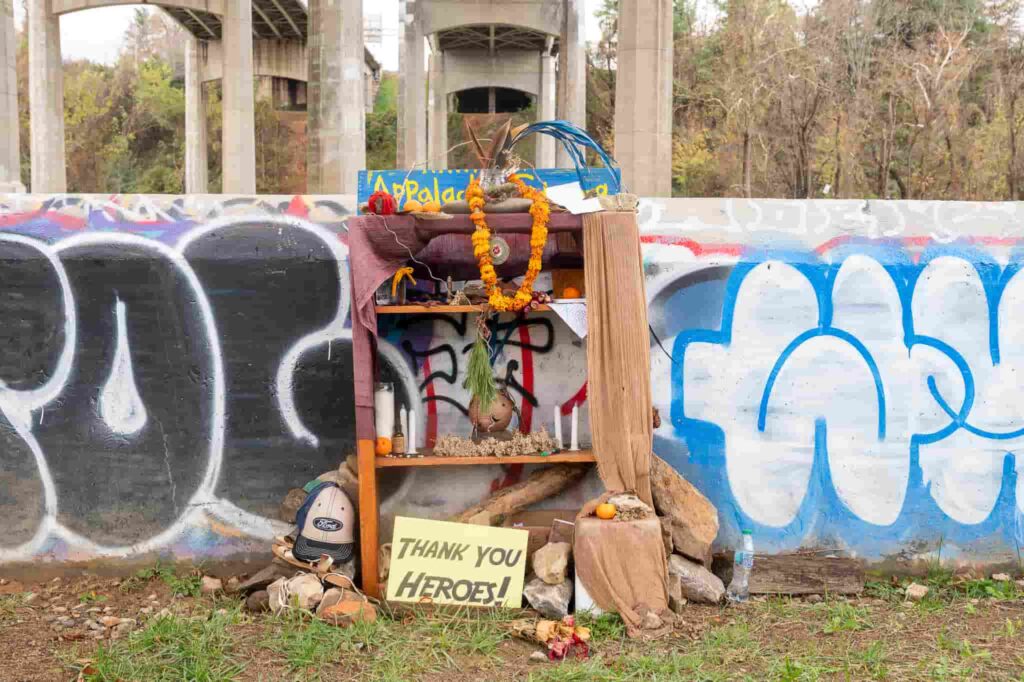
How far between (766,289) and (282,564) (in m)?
3.28

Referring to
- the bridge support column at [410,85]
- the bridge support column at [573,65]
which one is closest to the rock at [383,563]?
the bridge support column at [573,65]

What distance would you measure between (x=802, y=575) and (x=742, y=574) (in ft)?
1.26

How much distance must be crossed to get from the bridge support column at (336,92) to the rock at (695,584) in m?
15.1

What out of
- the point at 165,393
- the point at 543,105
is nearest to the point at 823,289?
the point at 165,393

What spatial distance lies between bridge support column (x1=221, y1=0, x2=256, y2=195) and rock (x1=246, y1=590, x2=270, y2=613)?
21562 mm

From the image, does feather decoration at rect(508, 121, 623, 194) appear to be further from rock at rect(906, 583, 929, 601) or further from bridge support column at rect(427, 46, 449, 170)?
bridge support column at rect(427, 46, 449, 170)

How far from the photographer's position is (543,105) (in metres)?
51.2

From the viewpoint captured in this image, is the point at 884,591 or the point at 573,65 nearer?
the point at 884,591

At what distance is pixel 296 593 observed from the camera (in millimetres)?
5324

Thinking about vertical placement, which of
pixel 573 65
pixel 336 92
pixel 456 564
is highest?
pixel 573 65

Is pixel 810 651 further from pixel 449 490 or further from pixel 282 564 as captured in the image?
pixel 282 564

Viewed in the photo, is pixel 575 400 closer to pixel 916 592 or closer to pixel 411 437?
pixel 411 437

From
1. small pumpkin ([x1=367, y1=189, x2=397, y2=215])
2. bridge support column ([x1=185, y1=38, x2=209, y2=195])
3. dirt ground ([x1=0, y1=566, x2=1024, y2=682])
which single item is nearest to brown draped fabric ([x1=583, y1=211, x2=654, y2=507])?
dirt ground ([x1=0, y1=566, x2=1024, y2=682])

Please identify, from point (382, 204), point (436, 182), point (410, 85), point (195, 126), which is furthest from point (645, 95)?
point (195, 126)
